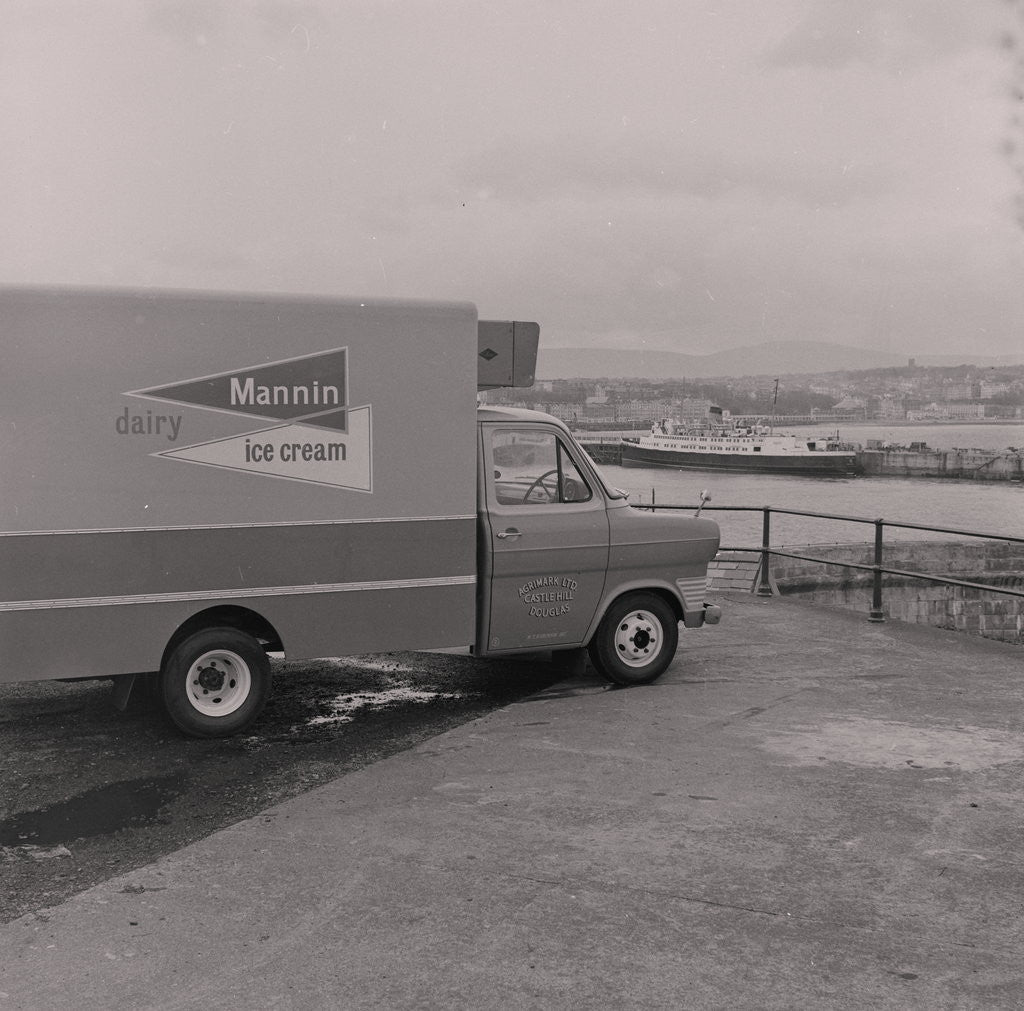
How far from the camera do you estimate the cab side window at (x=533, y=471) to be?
8.02 meters

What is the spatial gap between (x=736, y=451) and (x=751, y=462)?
6.36ft

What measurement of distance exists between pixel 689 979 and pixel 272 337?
458 centimetres

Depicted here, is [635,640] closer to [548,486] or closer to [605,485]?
[605,485]

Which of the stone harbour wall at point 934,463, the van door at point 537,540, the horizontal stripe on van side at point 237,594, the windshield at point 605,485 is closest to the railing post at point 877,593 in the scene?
the windshield at point 605,485

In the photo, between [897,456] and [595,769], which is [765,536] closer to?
[595,769]

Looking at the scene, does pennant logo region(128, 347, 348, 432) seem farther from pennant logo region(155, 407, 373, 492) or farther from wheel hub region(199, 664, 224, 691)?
wheel hub region(199, 664, 224, 691)

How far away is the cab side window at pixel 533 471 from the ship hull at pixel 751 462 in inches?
4416

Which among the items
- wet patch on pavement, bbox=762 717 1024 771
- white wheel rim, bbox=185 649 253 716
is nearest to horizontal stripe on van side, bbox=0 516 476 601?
white wheel rim, bbox=185 649 253 716

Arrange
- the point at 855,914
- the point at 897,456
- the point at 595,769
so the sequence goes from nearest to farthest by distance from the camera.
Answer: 1. the point at 855,914
2. the point at 595,769
3. the point at 897,456

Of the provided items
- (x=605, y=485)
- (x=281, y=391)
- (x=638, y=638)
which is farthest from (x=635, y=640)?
(x=281, y=391)

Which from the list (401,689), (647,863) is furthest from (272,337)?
(647,863)

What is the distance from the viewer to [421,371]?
745 cm

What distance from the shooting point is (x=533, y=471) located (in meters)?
8.21

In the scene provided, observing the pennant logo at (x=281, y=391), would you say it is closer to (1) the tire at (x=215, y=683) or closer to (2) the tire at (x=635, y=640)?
(1) the tire at (x=215, y=683)
